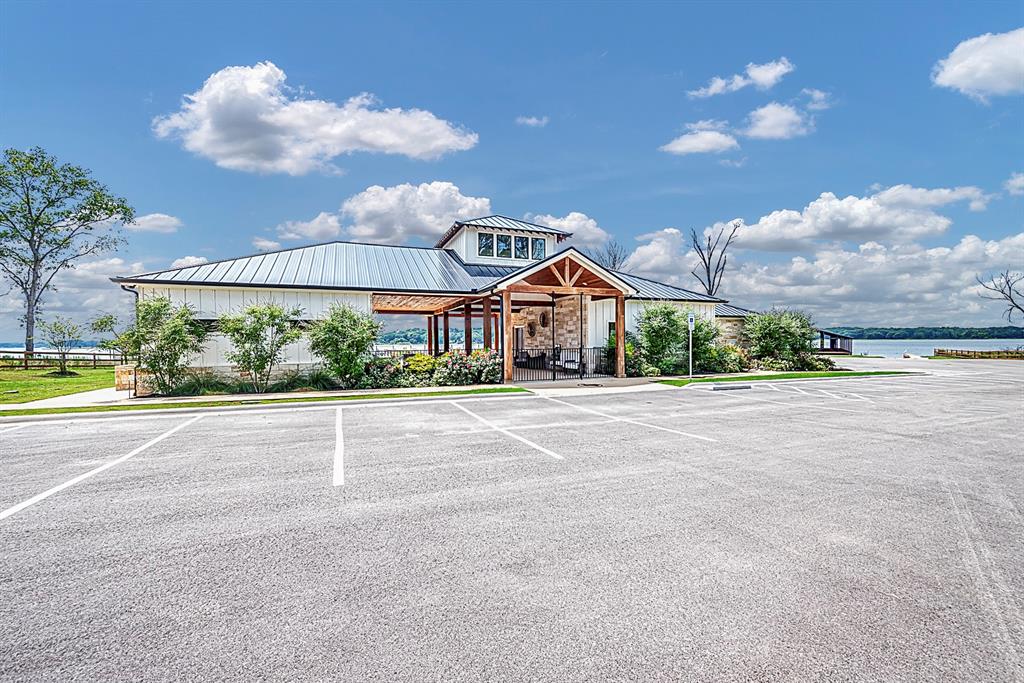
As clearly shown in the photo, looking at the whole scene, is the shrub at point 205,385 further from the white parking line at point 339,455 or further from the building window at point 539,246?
the building window at point 539,246

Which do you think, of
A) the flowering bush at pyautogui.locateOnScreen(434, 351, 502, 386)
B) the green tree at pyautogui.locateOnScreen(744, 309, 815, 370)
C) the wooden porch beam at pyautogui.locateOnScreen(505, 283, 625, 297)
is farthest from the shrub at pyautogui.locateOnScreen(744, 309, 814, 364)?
the flowering bush at pyautogui.locateOnScreen(434, 351, 502, 386)

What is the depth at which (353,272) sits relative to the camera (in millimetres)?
20125

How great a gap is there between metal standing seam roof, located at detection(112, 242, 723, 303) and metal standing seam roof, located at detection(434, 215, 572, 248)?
45.1 inches

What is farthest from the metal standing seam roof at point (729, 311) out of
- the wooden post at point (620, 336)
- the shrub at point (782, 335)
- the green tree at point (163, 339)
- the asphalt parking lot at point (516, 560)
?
the green tree at point (163, 339)

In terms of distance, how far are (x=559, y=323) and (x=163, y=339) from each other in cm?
1599

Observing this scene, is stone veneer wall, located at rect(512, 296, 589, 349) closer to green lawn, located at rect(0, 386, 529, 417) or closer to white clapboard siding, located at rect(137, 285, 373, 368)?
green lawn, located at rect(0, 386, 529, 417)

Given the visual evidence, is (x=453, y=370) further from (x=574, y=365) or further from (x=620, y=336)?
(x=620, y=336)

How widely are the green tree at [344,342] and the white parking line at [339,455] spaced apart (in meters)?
6.90

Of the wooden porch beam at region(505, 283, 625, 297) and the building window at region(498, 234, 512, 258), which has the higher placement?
the building window at region(498, 234, 512, 258)

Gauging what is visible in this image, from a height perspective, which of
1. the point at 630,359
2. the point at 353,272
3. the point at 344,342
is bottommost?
the point at 630,359

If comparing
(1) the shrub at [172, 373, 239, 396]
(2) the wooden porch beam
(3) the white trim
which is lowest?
(1) the shrub at [172, 373, 239, 396]

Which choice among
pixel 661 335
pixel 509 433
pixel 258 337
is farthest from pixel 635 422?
pixel 258 337

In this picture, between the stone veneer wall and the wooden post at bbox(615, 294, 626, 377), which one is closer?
the wooden post at bbox(615, 294, 626, 377)

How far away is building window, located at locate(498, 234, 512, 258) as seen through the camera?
24.7 metres
